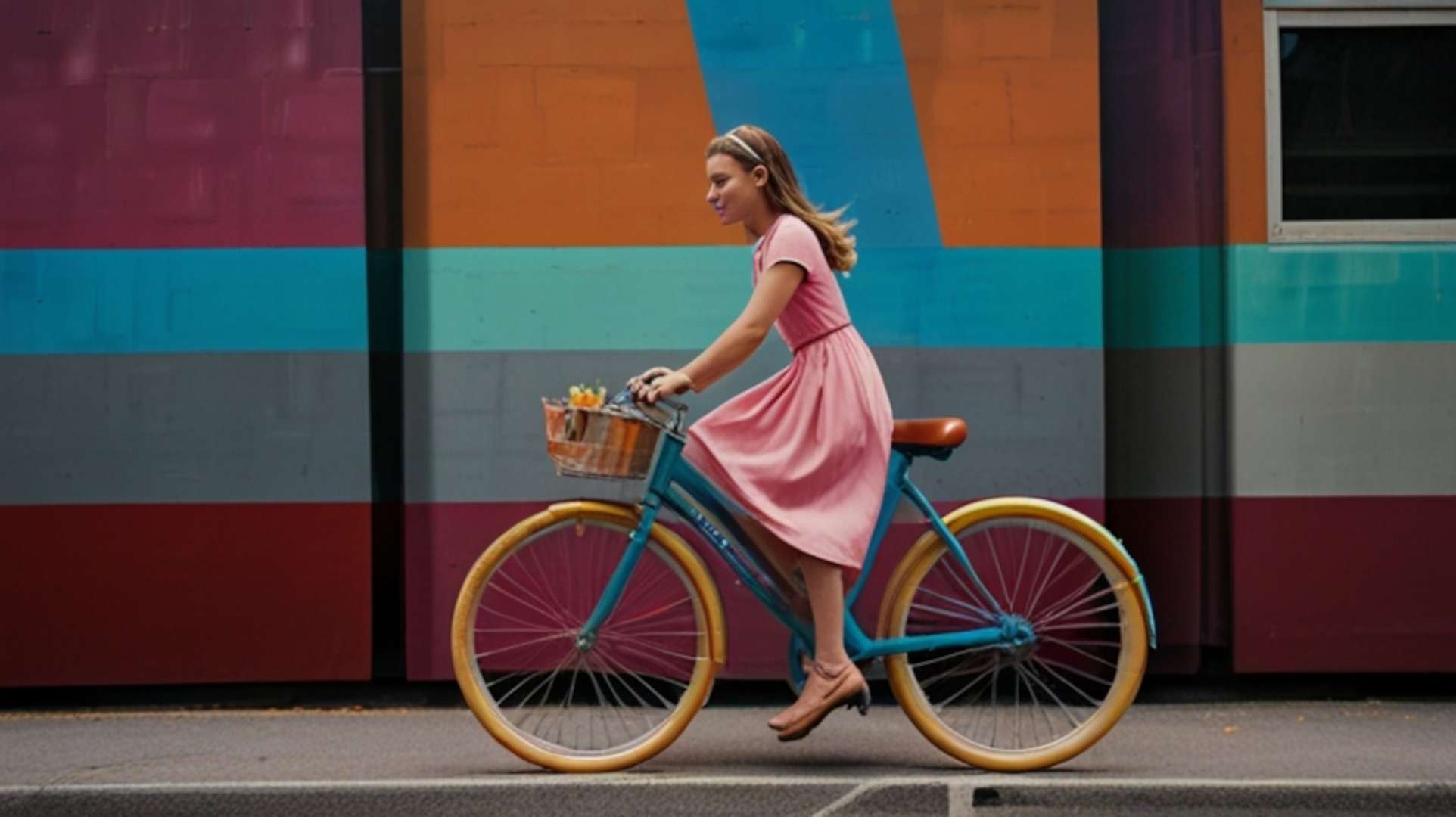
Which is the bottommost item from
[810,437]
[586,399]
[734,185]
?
[810,437]

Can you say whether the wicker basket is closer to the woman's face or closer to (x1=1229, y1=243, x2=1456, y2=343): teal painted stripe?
the woman's face

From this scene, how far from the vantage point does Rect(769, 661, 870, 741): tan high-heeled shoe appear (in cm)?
420

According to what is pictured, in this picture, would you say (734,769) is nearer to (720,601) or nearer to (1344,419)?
(720,601)

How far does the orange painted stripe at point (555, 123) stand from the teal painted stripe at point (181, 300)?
40 cm

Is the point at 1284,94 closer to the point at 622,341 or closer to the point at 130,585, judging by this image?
the point at 622,341

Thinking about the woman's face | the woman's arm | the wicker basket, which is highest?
the woman's face

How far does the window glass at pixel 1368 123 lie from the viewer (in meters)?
5.67

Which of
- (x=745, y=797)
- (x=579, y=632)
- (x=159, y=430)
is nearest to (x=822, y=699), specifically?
(x=745, y=797)

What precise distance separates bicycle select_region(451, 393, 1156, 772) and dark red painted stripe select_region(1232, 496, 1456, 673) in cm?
115

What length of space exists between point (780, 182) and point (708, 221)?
1.34 m

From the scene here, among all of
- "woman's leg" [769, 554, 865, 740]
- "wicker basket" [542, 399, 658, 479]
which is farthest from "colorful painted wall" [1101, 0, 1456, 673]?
"wicker basket" [542, 399, 658, 479]

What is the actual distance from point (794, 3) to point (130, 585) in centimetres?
325

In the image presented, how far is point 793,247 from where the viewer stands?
420 cm

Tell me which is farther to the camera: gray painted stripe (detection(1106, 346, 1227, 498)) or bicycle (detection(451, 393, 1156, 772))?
gray painted stripe (detection(1106, 346, 1227, 498))
